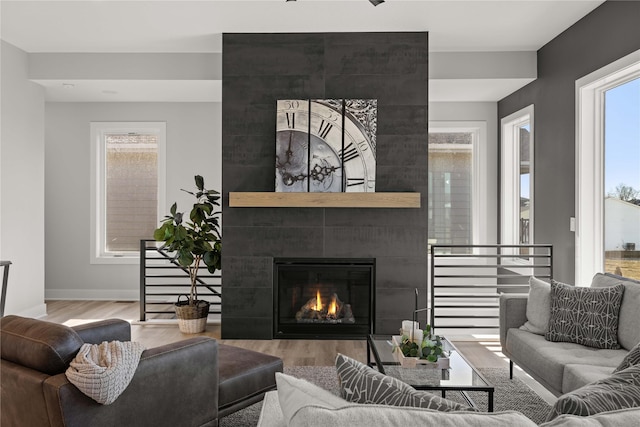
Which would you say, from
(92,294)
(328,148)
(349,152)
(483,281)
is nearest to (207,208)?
(328,148)

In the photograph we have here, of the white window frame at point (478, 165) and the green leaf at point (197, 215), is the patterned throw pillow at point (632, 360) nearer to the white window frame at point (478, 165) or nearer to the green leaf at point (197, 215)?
the green leaf at point (197, 215)

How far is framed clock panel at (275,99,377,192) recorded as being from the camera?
4766 mm

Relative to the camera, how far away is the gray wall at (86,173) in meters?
6.92

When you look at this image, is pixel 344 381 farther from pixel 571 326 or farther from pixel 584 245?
pixel 584 245

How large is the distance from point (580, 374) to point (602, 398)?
4.72ft

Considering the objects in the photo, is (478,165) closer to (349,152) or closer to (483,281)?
(483,281)

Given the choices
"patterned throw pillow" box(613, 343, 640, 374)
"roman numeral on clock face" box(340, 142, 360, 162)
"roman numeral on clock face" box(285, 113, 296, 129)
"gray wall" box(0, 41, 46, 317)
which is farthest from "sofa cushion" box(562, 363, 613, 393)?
"gray wall" box(0, 41, 46, 317)

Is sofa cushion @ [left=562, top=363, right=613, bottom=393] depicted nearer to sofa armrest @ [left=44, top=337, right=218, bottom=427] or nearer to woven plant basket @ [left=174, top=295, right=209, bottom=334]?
sofa armrest @ [left=44, top=337, right=218, bottom=427]

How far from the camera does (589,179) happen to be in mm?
4434

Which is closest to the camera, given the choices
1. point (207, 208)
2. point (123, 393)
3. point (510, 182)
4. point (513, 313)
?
point (123, 393)

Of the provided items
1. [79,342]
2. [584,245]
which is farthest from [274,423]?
[584,245]

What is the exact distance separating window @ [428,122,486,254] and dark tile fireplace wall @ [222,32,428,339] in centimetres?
206

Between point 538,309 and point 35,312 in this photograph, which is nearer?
point 538,309

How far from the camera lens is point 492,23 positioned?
4590mm
